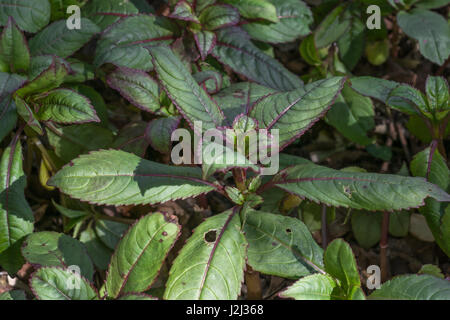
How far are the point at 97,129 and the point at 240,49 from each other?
810mm

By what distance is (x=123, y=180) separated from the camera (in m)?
1.89

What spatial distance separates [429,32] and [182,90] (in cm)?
144

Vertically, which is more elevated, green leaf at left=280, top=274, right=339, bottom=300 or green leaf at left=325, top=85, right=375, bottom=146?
green leaf at left=325, top=85, right=375, bottom=146

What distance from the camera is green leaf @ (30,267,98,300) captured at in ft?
6.00

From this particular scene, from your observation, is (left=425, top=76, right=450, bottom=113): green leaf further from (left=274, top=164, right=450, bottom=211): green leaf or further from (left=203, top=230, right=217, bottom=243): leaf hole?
(left=203, top=230, right=217, bottom=243): leaf hole

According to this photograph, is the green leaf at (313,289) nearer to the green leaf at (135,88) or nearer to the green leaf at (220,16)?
the green leaf at (135,88)

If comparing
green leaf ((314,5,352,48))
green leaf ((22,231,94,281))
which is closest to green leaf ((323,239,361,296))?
green leaf ((22,231,94,281))

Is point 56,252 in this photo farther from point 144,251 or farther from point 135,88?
point 135,88

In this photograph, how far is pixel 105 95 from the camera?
9.66ft

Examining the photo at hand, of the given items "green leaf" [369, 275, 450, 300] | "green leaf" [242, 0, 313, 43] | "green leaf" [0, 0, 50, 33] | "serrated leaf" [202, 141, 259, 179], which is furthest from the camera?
"green leaf" [242, 0, 313, 43]

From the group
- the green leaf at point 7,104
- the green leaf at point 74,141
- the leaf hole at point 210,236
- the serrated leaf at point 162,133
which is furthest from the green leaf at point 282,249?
the green leaf at point 7,104

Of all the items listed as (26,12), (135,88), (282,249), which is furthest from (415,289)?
(26,12)

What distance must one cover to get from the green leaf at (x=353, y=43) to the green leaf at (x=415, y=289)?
4.84 ft
